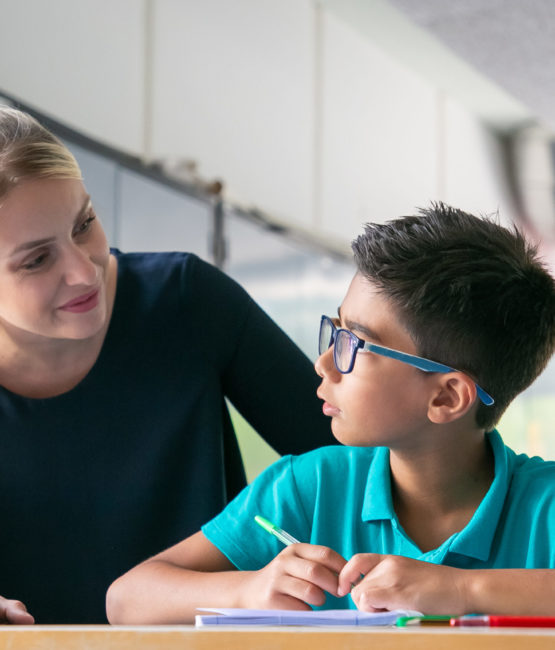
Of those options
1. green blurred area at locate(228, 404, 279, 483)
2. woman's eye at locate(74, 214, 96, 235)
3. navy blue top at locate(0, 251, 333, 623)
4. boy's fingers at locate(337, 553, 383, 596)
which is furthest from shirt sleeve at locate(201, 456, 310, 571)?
green blurred area at locate(228, 404, 279, 483)

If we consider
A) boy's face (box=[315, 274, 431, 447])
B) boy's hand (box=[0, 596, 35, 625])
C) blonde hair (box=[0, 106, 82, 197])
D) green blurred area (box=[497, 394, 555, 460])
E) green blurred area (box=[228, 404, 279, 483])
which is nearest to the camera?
boy's hand (box=[0, 596, 35, 625])

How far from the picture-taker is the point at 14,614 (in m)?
1.01

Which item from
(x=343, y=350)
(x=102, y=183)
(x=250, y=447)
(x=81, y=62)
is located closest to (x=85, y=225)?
(x=343, y=350)

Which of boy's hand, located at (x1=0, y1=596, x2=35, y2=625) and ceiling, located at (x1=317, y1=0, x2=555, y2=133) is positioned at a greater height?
ceiling, located at (x1=317, y1=0, x2=555, y2=133)

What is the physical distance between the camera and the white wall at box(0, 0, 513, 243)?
278 cm

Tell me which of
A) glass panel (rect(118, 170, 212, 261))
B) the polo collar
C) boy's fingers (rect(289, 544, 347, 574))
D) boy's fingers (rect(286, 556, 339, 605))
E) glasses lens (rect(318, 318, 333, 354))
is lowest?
boy's fingers (rect(286, 556, 339, 605))

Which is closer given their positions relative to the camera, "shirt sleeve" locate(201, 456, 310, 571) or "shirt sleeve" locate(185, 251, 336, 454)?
"shirt sleeve" locate(201, 456, 310, 571)

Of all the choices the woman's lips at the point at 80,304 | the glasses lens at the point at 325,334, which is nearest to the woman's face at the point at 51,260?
the woman's lips at the point at 80,304

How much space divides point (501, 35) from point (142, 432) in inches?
89.9

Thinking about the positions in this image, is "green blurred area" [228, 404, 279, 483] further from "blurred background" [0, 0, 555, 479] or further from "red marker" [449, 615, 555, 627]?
"red marker" [449, 615, 555, 627]

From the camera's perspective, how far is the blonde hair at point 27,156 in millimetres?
1258

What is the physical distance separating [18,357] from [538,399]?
4.68 m

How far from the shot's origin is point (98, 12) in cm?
290

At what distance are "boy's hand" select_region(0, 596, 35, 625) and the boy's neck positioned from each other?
0.44 metres
